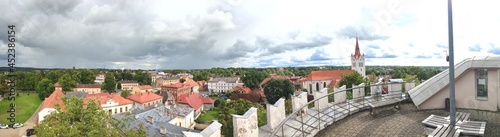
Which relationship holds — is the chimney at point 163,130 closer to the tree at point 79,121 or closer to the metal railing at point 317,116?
the tree at point 79,121

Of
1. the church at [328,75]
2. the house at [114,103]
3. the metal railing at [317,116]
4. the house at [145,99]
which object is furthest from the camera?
the church at [328,75]

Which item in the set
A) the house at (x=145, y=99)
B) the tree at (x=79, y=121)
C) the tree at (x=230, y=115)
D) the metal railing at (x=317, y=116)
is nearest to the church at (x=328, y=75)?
the house at (x=145, y=99)

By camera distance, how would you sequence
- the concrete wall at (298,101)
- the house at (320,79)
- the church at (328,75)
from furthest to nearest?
the church at (328,75) < the house at (320,79) < the concrete wall at (298,101)

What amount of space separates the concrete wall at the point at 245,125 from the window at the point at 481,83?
7.12m

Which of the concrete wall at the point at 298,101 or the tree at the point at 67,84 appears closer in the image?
the concrete wall at the point at 298,101

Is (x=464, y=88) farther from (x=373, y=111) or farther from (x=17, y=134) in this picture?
(x=17, y=134)

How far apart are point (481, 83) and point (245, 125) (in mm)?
7597

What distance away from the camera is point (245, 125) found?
20.2 feet

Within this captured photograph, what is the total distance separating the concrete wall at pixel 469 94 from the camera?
346 inches

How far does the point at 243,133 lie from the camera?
613cm

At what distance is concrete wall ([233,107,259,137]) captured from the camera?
6.01m

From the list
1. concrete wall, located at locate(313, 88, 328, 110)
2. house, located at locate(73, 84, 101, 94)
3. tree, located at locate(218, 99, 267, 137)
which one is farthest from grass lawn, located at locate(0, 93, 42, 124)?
concrete wall, located at locate(313, 88, 328, 110)

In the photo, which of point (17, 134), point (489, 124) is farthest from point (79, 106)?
point (17, 134)

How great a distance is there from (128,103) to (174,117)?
1129 inches
